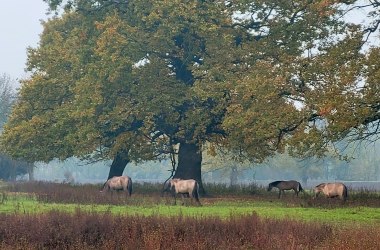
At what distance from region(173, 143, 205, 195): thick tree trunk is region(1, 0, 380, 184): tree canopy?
0.82ft

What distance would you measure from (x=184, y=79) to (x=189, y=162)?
5.61 meters

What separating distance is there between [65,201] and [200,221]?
1193 centimetres

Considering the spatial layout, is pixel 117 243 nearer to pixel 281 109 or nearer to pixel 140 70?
pixel 281 109

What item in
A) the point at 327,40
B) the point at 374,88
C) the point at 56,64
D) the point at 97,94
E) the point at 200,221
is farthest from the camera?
the point at 56,64

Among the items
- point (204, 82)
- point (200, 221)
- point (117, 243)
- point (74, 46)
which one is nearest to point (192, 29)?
point (204, 82)

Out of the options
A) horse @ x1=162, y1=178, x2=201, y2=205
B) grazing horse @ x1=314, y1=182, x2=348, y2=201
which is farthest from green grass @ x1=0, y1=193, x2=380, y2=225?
grazing horse @ x1=314, y1=182, x2=348, y2=201

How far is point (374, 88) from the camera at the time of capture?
70.1ft

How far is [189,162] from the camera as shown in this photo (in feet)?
115

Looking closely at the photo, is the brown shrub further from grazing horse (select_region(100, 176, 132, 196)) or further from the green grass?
grazing horse (select_region(100, 176, 132, 196))

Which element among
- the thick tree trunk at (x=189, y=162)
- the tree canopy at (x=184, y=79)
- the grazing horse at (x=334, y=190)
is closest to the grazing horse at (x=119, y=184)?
the tree canopy at (x=184, y=79)

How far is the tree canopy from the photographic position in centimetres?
2633

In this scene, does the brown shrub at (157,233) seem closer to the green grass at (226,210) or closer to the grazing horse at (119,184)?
the green grass at (226,210)

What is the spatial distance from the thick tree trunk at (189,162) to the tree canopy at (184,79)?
0.82ft

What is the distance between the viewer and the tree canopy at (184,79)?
2633 cm
